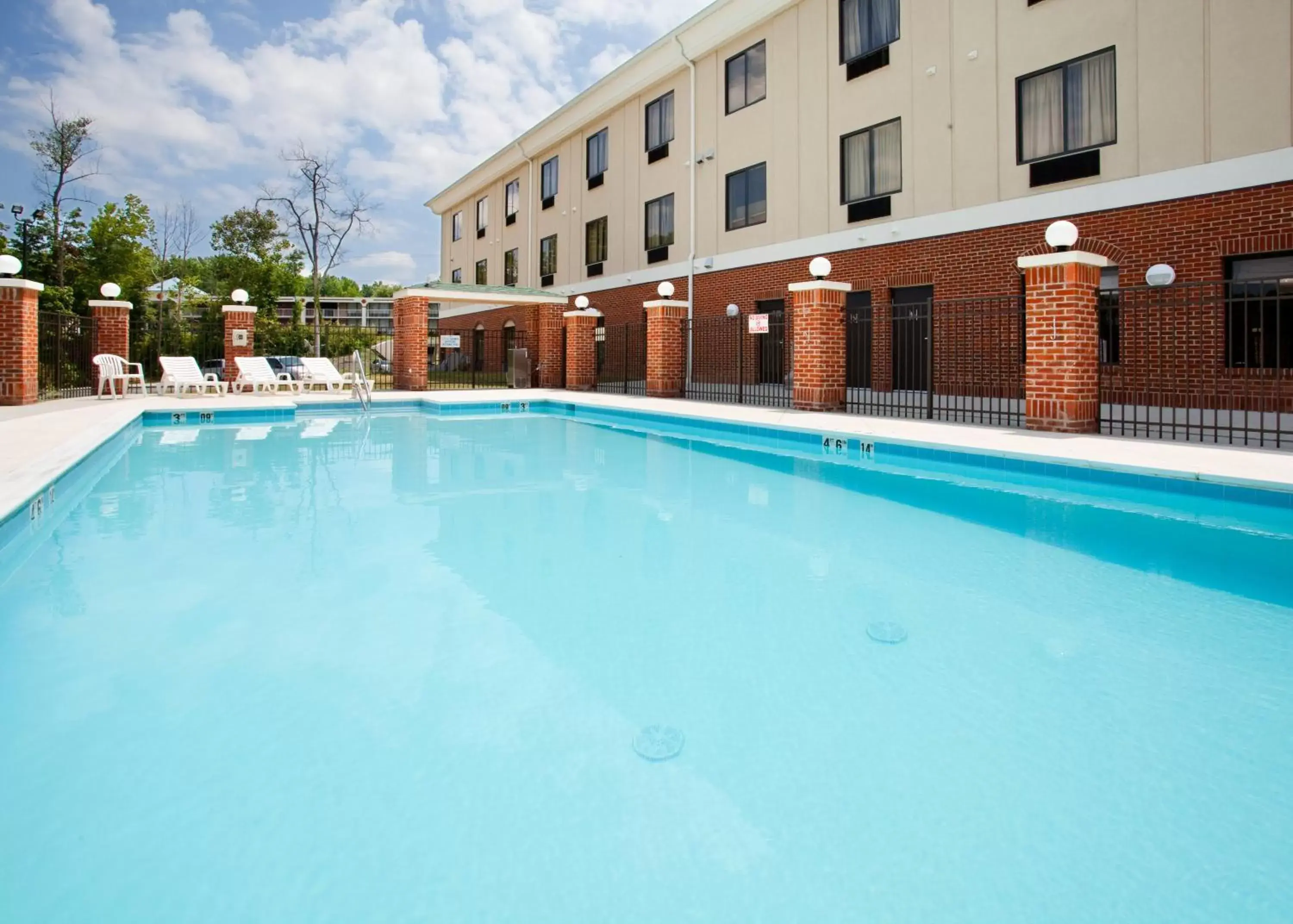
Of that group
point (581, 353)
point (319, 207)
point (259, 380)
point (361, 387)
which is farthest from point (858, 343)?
point (319, 207)

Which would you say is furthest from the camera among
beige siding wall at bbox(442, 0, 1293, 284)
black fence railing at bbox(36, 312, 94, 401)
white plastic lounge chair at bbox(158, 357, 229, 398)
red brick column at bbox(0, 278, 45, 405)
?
white plastic lounge chair at bbox(158, 357, 229, 398)

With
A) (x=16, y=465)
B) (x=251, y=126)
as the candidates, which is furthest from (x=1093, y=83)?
(x=251, y=126)

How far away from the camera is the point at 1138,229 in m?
11.7

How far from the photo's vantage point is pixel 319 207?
32062 millimetres

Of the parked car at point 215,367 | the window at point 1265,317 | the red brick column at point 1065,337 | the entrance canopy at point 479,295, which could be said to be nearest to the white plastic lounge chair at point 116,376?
the entrance canopy at point 479,295

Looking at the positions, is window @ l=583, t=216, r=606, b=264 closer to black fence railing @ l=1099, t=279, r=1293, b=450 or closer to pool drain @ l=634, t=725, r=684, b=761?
black fence railing @ l=1099, t=279, r=1293, b=450

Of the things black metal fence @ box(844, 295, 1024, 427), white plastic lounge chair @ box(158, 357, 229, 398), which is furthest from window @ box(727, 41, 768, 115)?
white plastic lounge chair @ box(158, 357, 229, 398)

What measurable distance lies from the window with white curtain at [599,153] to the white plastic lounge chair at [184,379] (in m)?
12.0

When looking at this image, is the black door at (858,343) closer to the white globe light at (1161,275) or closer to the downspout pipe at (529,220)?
the white globe light at (1161,275)

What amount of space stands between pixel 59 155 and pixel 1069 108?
26450 mm

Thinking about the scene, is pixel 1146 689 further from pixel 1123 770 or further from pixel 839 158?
pixel 839 158

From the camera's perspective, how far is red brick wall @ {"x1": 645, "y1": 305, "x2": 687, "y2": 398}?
698 inches

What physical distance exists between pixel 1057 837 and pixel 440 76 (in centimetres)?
2968

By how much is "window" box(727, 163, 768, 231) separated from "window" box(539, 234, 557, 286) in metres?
9.31
